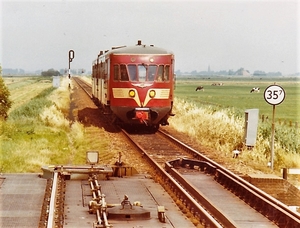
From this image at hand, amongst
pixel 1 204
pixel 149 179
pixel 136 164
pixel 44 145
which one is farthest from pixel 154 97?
pixel 1 204

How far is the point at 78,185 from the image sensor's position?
34.1ft

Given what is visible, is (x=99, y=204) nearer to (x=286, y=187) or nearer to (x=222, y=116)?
(x=286, y=187)

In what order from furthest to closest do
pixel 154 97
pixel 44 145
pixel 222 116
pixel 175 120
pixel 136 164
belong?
pixel 175 120
pixel 222 116
pixel 154 97
pixel 44 145
pixel 136 164

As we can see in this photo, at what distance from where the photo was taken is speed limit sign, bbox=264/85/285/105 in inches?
558

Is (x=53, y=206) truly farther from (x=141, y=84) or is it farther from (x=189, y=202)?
(x=141, y=84)

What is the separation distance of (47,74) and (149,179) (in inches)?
5555

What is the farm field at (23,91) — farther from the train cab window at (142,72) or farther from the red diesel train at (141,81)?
the train cab window at (142,72)

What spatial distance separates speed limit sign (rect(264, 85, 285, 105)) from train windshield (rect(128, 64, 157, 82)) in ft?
17.4

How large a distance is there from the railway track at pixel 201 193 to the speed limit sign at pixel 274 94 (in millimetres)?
2351

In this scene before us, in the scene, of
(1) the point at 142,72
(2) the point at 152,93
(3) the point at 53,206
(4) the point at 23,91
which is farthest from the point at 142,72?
(4) the point at 23,91

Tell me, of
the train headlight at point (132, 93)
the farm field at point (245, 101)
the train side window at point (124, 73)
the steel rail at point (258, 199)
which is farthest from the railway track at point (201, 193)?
the farm field at point (245, 101)

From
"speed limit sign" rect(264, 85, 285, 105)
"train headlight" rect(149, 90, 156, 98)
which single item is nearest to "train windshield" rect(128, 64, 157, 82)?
"train headlight" rect(149, 90, 156, 98)

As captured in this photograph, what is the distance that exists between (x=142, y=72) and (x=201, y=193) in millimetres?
9467

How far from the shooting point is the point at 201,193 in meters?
9.70
